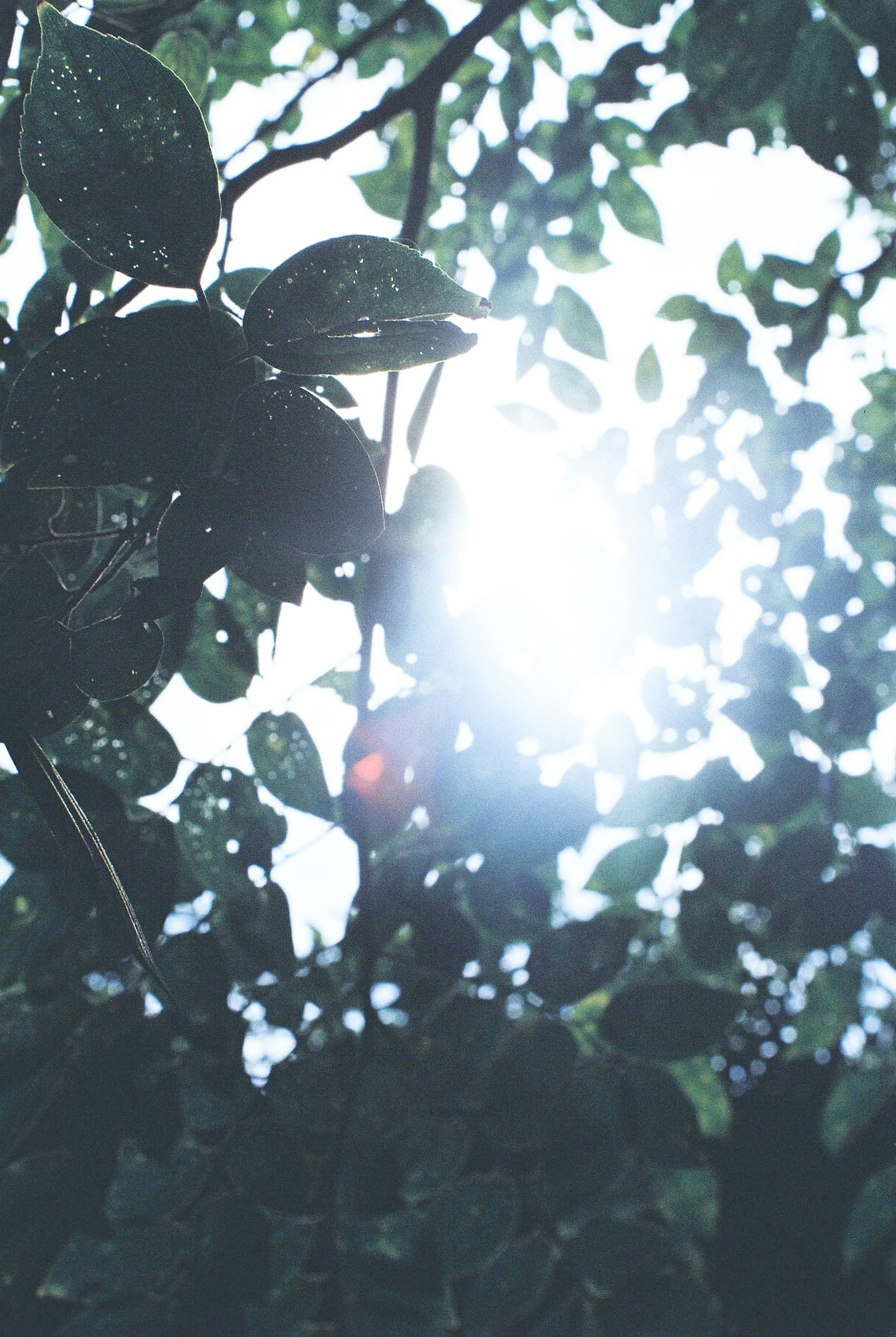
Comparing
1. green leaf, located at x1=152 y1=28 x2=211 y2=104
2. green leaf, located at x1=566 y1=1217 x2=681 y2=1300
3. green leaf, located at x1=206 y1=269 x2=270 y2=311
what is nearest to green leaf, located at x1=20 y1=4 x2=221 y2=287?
green leaf, located at x1=206 y1=269 x2=270 y2=311

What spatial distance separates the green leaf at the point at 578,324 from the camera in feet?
5.43

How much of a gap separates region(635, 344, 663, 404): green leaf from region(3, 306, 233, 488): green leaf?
1540 millimetres

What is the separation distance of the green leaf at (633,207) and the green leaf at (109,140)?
154 centimetres

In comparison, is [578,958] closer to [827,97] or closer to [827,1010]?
[827,1010]

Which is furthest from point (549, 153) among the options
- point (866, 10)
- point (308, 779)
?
point (308, 779)

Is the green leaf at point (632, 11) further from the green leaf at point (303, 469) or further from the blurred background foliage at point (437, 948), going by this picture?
the green leaf at point (303, 469)

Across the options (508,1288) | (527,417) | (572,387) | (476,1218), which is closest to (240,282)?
(527,417)

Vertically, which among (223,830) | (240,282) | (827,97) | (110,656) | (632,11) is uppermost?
(632,11)

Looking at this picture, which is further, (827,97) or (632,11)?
(632,11)

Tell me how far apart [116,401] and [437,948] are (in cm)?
94

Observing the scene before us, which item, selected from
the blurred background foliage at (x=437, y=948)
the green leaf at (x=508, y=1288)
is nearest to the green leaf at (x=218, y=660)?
the blurred background foliage at (x=437, y=948)

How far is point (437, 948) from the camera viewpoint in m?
1.17

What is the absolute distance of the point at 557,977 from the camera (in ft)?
3.80

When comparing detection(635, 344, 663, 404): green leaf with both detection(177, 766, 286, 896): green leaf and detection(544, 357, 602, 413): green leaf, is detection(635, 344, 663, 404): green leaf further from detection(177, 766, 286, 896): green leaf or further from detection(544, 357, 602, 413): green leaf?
detection(177, 766, 286, 896): green leaf
